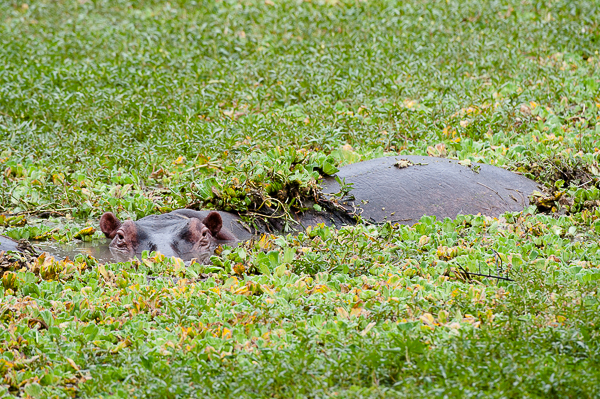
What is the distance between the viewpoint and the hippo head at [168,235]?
5.89m

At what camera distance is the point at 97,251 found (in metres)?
6.12

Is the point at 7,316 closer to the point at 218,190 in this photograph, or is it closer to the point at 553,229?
the point at 218,190

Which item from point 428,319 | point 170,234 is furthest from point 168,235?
point 428,319

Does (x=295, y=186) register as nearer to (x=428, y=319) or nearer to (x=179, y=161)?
(x=179, y=161)

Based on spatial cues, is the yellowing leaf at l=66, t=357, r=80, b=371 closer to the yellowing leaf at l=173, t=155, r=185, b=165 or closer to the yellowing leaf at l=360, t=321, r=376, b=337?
the yellowing leaf at l=360, t=321, r=376, b=337

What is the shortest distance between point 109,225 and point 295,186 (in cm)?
155

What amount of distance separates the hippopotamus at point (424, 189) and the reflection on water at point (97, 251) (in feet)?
4.03

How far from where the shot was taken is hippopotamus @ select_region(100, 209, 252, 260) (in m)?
5.89

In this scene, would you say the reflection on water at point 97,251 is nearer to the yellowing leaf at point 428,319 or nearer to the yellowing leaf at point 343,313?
the yellowing leaf at point 343,313

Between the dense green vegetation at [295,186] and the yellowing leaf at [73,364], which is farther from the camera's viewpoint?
the yellowing leaf at [73,364]

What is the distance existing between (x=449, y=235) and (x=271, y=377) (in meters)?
2.80

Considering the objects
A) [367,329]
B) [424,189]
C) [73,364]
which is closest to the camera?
[73,364]

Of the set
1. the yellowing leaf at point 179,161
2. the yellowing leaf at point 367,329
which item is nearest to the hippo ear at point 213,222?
the yellowing leaf at point 179,161

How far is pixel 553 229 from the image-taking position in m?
5.86
